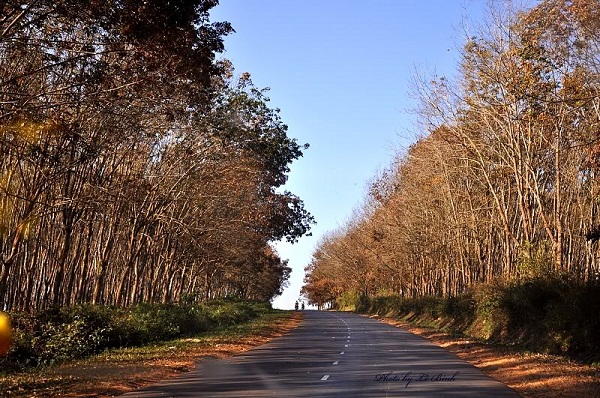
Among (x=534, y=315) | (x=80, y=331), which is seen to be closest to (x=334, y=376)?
(x=80, y=331)

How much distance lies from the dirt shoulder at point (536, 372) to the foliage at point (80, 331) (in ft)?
38.2

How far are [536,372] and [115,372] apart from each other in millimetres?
10413

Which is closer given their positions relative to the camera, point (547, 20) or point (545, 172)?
point (547, 20)

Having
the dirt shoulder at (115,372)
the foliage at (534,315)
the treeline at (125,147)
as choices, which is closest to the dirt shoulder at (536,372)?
the foliage at (534,315)

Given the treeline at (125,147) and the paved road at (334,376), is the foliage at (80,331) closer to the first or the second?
the treeline at (125,147)

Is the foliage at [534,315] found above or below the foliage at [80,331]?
above

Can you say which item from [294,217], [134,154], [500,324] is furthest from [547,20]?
[294,217]

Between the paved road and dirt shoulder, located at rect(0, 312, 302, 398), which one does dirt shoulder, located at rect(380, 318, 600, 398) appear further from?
dirt shoulder, located at rect(0, 312, 302, 398)

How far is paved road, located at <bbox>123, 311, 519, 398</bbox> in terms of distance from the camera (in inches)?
567

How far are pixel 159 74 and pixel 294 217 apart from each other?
3749 centimetres

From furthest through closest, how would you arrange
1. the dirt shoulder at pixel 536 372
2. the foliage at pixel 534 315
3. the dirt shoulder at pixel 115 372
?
the foliage at pixel 534 315, the dirt shoulder at pixel 536 372, the dirt shoulder at pixel 115 372

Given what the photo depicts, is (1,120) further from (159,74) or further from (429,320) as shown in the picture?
(429,320)

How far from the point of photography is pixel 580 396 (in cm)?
1472

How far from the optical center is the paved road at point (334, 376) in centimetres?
1439
